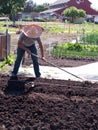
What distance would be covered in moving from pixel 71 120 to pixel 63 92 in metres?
2.01

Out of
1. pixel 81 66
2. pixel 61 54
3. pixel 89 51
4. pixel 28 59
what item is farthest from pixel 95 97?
pixel 89 51

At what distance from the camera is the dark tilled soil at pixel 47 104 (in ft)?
21.4

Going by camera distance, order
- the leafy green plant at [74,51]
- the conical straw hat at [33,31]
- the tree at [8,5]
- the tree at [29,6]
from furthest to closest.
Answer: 1. the tree at [29,6]
2. the tree at [8,5]
3. the leafy green plant at [74,51]
4. the conical straw hat at [33,31]

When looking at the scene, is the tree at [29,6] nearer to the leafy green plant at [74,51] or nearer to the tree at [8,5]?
the tree at [8,5]

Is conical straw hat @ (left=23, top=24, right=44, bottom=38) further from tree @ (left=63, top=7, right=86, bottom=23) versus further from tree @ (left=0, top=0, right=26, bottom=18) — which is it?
tree @ (left=63, top=7, right=86, bottom=23)

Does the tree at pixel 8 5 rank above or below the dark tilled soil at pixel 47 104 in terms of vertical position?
above

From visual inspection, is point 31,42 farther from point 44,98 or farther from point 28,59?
point 28,59

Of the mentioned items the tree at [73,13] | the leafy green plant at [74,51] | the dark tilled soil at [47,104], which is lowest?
the tree at [73,13]

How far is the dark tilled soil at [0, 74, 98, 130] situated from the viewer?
6.51 meters

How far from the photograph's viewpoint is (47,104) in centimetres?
759

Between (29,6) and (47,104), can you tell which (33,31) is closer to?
(47,104)

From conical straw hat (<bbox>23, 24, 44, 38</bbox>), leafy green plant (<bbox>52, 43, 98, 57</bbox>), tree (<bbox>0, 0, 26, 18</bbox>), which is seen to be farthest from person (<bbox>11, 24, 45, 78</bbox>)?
tree (<bbox>0, 0, 26, 18</bbox>)

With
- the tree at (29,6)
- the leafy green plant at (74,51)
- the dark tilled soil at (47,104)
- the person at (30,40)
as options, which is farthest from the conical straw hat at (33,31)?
the tree at (29,6)

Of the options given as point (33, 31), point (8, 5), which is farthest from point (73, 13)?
point (33, 31)
